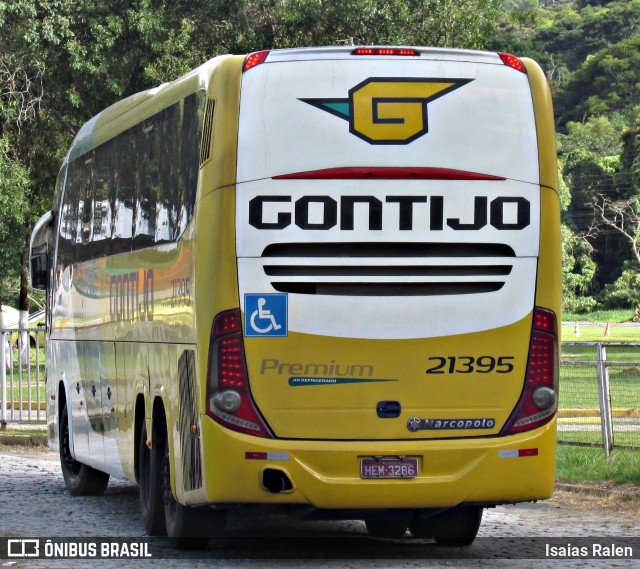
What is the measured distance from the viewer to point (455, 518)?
11.1m

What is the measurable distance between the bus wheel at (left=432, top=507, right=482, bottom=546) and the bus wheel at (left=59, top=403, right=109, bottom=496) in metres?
5.08

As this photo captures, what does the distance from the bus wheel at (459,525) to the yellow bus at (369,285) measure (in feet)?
3.52

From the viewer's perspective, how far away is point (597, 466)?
15672mm

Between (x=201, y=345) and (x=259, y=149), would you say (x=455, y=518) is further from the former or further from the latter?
(x=259, y=149)

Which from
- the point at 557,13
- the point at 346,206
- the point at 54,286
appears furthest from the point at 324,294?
the point at 557,13

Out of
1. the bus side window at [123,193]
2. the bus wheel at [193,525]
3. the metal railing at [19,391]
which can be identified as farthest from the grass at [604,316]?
the bus wheel at [193,525]

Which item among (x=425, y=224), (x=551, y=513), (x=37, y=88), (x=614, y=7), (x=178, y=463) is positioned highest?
(x=614, y=7)

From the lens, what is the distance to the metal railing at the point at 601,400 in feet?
55.1

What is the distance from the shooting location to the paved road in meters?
10.2

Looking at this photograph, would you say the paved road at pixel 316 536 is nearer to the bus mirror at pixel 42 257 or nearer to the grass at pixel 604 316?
the bus mirror at pixel 42 257

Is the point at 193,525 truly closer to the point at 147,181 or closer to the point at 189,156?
the point at 189,156

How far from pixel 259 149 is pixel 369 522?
12.1 ft

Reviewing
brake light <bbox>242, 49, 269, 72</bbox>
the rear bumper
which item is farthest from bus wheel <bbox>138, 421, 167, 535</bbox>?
brake light <bbox>242, 49, 269, 72</bbox>

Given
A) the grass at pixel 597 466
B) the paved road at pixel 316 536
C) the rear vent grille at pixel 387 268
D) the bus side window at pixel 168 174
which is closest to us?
the rear vent grille at pixel 387 268
